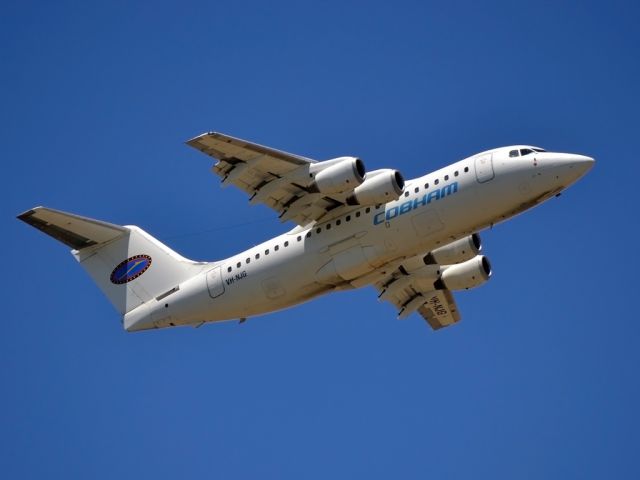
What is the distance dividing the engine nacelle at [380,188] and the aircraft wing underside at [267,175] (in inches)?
22.5

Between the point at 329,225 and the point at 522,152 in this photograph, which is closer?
the point at 522,152

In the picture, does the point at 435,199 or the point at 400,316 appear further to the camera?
the point at 400,316

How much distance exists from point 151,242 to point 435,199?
748 cm

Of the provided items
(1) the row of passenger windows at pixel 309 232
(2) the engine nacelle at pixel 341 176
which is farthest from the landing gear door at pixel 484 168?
(1) the row of passenger windows at pixel 309 232

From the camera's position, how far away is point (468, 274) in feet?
80.6

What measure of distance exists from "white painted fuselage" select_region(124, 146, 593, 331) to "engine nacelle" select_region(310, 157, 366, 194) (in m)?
1.04

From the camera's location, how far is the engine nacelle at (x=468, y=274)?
24500mm

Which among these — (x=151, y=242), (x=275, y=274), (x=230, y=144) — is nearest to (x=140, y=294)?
(x=151, y=242)

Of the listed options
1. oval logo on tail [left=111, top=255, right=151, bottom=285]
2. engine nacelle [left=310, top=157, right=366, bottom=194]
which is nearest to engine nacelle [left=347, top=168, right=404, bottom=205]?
engine nacelle [left=310, top=157, right=366, bottom=194]

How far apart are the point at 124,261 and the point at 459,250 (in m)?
7.85

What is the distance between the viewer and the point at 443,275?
24.9 metres

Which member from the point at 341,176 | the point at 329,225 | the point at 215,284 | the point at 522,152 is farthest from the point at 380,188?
the point at 215,284

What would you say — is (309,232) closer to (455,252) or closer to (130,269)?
(455,252)

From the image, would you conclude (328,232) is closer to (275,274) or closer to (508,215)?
(275,274)
